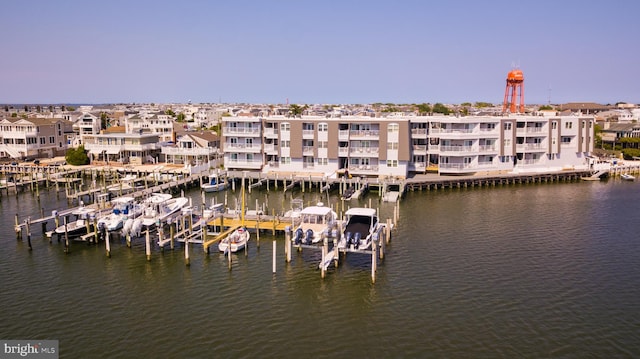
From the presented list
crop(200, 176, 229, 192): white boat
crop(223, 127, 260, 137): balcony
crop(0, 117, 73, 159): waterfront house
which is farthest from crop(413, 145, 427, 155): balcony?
crop(0, 117, 73, 159): waterfront house

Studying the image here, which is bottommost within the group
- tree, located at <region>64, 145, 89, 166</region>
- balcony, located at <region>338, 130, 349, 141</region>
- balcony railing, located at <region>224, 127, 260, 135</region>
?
tree, located at <region>64, 145, 89, 166</region>

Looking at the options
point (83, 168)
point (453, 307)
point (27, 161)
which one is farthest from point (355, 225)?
point (27, 161)

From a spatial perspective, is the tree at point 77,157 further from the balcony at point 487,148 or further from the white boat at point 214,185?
the balcony at point 487,148

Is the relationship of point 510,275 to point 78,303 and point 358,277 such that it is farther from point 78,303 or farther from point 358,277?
point 78,303

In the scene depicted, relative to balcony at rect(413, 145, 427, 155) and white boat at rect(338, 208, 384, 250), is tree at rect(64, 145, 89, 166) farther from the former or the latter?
white boat at rect(338, 208, 384, 250)

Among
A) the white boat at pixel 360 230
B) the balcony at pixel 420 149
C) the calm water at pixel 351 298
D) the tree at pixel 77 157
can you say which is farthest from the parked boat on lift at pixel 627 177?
the tree at pixel 77 157

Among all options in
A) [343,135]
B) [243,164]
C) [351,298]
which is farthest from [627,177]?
[351,298]
